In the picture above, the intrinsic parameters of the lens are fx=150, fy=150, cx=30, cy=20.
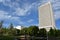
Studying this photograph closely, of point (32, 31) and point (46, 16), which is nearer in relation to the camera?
point (32, 31)

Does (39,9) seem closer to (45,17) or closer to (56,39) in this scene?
(45,17)

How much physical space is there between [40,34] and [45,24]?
26.9 m

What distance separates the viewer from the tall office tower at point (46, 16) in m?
60.2

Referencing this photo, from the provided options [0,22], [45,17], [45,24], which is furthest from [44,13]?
[0,22]

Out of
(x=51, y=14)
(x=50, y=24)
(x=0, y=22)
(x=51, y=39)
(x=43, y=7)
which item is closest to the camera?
(x=51, y=39)

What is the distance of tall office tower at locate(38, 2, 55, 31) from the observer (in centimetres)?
6019

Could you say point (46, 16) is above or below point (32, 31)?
above

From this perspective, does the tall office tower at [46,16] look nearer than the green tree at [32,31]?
No

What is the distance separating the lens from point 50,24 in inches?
2292

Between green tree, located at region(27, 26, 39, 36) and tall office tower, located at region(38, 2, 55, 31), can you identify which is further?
tall office tower, located at region(38, 2, 55, 31)

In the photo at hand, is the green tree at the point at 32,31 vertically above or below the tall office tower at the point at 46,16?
below

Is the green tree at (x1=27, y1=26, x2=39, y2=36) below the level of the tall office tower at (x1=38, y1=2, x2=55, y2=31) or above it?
below

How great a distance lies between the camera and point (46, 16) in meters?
64.1

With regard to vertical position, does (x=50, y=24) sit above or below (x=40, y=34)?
above
